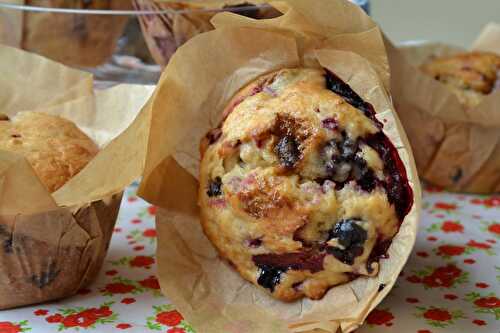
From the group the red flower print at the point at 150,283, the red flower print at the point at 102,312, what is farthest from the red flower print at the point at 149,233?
the red flower print at the point at 102,312

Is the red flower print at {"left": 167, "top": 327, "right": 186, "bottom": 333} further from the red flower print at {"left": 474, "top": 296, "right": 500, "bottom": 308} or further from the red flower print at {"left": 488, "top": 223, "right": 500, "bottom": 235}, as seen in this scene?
the red flower print at {"left": 488, "top": 223, "right": 500, "bottom": 235}

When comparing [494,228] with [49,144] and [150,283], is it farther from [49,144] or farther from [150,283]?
[49,144]

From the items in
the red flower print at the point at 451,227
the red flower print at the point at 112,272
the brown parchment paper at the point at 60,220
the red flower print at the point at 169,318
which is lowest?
the red flower print at the point at 112,272

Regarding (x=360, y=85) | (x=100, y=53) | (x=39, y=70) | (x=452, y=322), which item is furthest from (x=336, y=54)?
(x=100, y=53)

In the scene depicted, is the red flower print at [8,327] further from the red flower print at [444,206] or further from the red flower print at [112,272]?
the red flower print at [444,206]

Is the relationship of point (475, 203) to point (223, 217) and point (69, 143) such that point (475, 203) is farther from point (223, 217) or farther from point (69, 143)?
point (69, 143)

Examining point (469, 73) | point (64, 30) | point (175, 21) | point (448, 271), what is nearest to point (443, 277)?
point (448, 271)

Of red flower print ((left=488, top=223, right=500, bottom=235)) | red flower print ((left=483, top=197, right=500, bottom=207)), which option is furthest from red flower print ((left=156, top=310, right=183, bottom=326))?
red flower print ((left=483, top=197, right=500, bottom=207))
